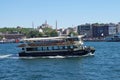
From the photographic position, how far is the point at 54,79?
41625 millimetres

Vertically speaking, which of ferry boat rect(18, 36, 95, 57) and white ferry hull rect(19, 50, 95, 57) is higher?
ferry boat rect(18, 36, 95, 57)

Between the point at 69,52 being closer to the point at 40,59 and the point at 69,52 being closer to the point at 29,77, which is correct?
the point at 40,59

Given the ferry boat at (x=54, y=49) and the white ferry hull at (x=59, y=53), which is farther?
the ferry boat at (x=54, y=49)

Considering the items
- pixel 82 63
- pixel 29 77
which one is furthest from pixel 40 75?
pixel 82 63

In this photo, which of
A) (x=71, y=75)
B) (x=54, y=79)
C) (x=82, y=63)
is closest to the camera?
(x=54, y=79)

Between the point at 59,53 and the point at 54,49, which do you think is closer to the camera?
the point at 59,53

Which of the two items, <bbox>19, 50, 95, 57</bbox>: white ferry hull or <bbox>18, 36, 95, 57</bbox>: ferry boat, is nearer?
<bbox>19, 50, 95, 57</bbox>: white ferry hull

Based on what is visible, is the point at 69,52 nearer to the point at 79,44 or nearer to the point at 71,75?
the point at 79,44

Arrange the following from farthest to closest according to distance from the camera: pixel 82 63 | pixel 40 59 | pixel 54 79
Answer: pixel 40 59 < pixel 82 63 < pixel 54 79

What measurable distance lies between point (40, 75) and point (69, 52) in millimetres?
24592

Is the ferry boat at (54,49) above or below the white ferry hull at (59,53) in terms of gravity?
above

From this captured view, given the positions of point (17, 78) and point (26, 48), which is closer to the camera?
point (17, 78)

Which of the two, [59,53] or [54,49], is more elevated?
[54,49]

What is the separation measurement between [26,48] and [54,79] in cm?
2943
